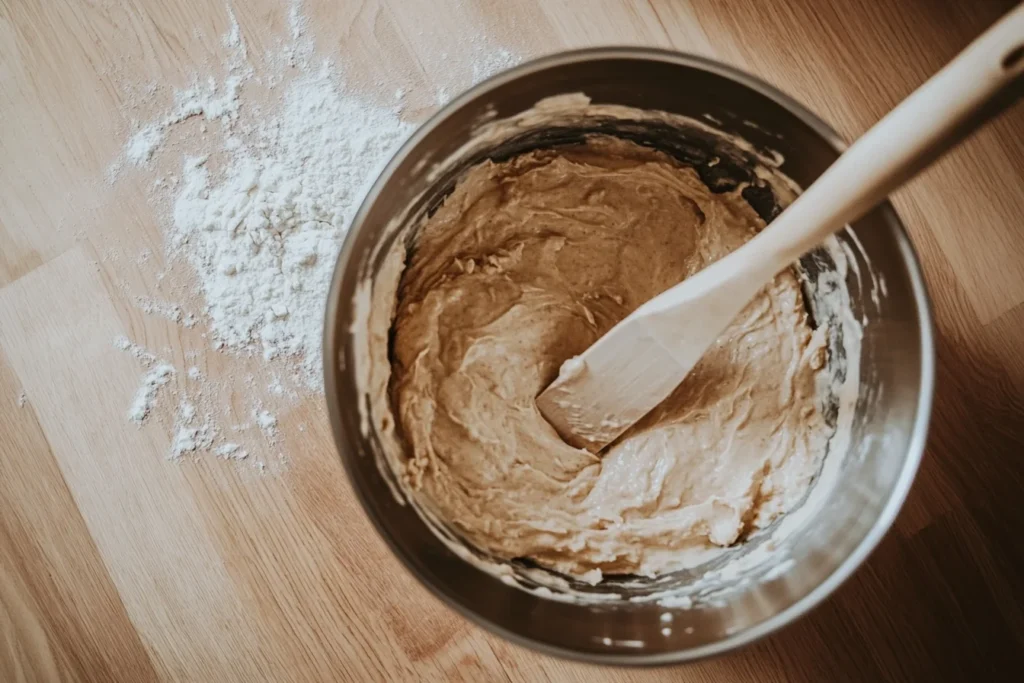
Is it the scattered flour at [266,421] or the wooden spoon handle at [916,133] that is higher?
the scattered flour at [266,421]

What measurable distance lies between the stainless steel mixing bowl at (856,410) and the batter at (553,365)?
0.08 meters

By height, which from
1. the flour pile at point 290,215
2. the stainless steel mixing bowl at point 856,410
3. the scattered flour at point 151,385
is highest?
the flour pile at point 290,215

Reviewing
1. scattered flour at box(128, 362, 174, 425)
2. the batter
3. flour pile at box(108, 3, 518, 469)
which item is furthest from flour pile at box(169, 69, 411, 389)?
the batter

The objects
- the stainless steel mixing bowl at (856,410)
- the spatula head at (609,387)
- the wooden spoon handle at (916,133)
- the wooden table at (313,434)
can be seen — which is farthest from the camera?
the wooden table at (313,434)

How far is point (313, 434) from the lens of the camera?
1.17m

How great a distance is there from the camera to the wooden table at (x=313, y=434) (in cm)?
115

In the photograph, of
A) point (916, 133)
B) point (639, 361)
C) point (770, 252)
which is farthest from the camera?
point (639, 361)

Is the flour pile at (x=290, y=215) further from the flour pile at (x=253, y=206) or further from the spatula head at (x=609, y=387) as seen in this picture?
the spatula head at (x=609, y=387)

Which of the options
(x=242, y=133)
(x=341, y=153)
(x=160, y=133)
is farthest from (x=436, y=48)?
(x=160, y=133)

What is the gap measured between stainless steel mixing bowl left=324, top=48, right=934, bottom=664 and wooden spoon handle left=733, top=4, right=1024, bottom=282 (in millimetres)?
124

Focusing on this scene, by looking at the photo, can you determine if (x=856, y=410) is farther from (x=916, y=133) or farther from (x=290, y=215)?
(x=290, y=215)

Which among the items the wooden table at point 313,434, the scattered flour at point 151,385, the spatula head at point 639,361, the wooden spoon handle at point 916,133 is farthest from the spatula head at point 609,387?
the scattered flour at point 151,385

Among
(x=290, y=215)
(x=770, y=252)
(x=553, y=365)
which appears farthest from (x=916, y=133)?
(x=290, y=215)

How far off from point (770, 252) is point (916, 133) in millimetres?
204
